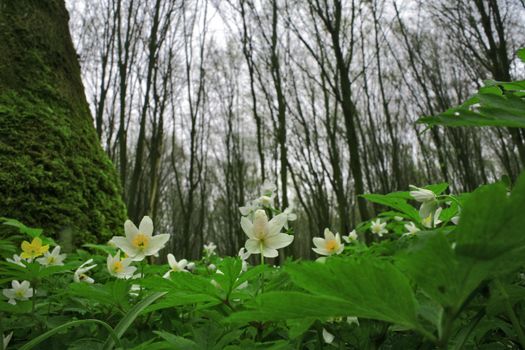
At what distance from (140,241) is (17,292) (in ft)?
1.51

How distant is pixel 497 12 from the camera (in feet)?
22.4

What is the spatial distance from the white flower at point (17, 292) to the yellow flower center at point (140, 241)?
426 millimetres

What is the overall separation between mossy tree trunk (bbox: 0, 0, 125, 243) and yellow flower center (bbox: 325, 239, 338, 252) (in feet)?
5.88

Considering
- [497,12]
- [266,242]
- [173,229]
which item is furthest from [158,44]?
[173,229]

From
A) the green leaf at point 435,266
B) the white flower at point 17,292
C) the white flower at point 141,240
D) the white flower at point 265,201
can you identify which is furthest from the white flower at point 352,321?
the white flower at point 17,292

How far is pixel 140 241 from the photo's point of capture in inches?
38.7

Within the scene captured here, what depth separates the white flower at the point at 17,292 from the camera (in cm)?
104

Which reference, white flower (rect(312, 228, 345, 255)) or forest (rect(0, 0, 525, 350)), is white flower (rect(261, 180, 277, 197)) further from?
white flower (rect(312, 228, 345, 255))

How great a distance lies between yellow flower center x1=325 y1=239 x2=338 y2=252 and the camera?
1146 millimetres

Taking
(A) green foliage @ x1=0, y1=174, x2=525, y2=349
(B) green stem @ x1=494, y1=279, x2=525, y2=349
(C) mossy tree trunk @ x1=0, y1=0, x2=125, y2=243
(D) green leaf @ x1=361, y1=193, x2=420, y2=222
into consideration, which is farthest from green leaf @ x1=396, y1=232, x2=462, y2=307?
(C) mossy tree trunk @ x1=0, y1=0, x2=125, y2=243

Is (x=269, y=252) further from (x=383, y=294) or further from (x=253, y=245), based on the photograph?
(x=383, y=294)

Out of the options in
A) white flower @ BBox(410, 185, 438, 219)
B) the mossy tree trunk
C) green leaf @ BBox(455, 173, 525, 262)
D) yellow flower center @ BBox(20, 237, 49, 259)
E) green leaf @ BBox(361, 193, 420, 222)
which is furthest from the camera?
the mossy tree trunk

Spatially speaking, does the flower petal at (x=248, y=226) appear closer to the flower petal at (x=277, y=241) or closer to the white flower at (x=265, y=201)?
the flower petal at (x=277, y=241)

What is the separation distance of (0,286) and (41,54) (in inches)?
79.8
